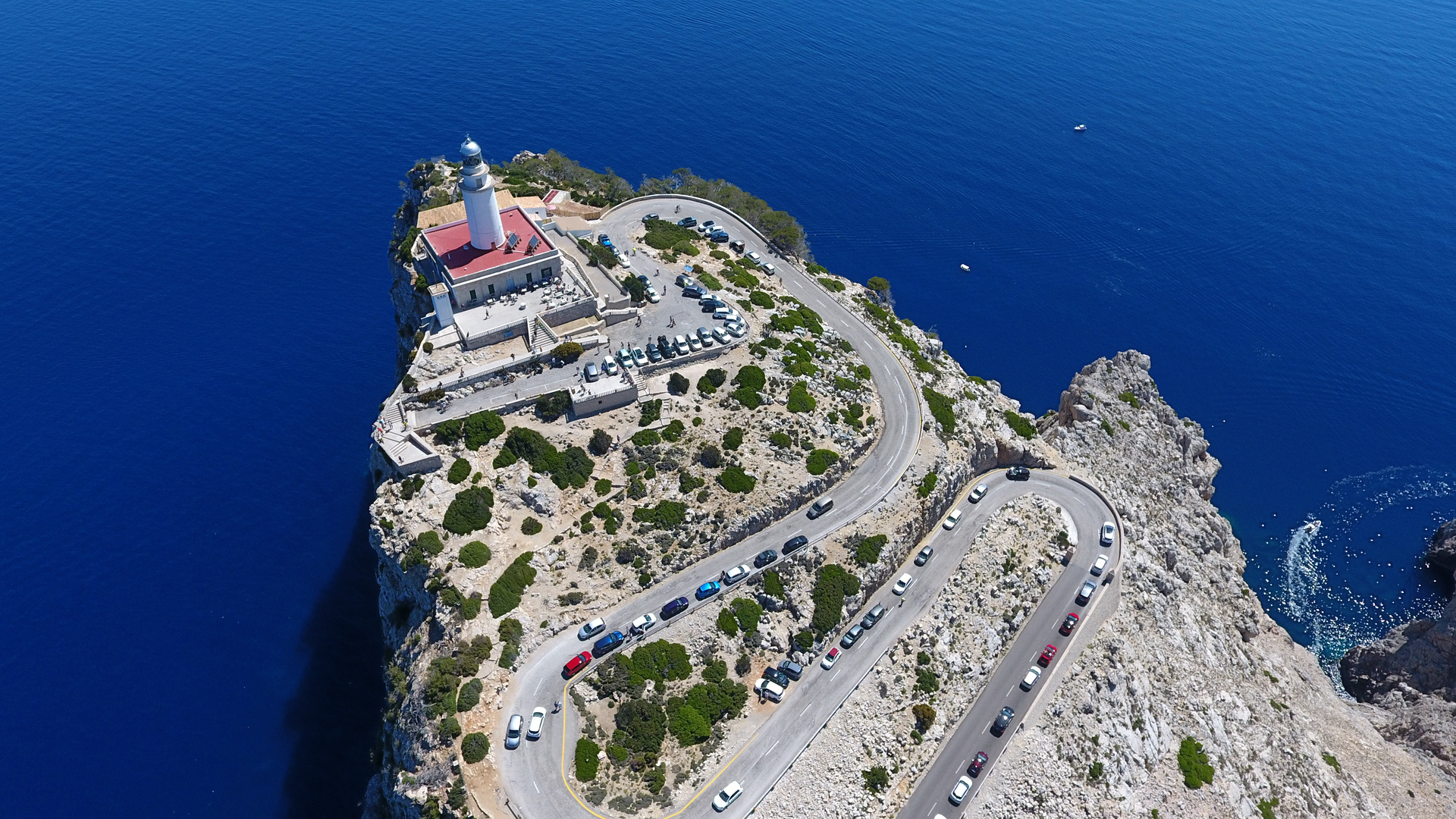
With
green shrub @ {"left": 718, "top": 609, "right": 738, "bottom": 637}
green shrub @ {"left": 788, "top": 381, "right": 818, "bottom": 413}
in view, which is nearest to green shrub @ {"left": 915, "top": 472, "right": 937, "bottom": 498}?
green shrub @ {"left": 788, "top": 381, "right": 818, "bottom": 413}

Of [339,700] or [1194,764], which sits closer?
[1194,764]

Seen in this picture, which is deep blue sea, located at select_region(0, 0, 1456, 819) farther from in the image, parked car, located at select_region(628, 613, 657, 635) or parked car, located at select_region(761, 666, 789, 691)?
parked car, located at select_region(761, 666, 789, 691)

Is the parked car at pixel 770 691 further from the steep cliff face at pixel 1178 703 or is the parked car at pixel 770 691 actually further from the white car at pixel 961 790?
the steep cliff face at pixel 1178 703

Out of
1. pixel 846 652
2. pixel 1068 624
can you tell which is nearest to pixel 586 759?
pixel 846 652

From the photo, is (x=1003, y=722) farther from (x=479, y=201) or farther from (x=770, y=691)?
(x=479, y=201)

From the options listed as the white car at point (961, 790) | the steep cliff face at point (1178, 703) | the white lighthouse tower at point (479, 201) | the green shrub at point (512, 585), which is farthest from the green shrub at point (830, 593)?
the white lighthouse tower at point (479, 201)
